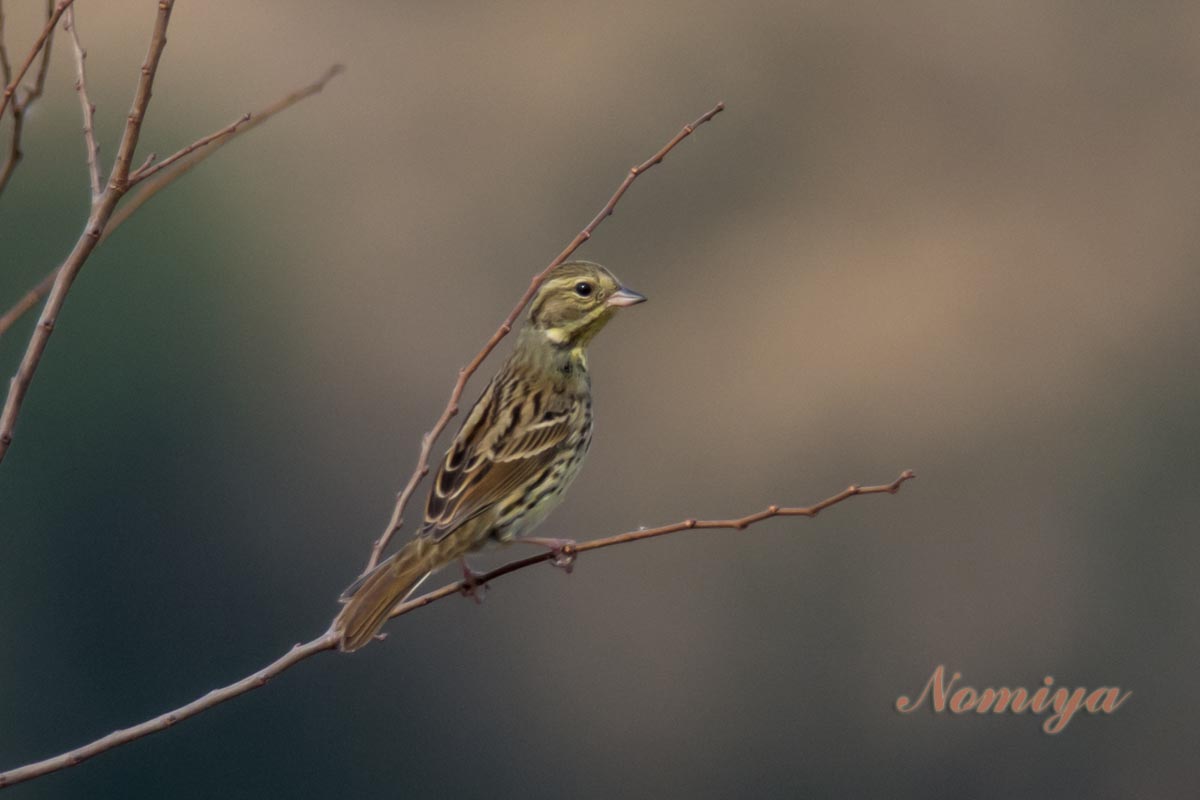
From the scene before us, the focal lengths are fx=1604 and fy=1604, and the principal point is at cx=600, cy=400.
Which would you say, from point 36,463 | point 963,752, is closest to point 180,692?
point 36,463

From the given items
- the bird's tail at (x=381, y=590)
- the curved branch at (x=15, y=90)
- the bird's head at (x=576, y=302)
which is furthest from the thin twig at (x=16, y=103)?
the bird's head at (x=576, y=302)

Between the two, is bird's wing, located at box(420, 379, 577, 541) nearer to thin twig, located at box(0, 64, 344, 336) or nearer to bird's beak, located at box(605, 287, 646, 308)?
bird's beak, located at box(605, 287, 646, 308)

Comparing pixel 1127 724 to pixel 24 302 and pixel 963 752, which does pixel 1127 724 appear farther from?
pixel 24 302

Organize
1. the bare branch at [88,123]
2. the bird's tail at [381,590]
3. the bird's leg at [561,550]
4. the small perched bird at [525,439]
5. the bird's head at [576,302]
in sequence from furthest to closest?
1. the bird's head at [576,302]
2. the small perched bird at [525,439]
3. the bird's leg at [561,550]
4. the bird's tail at [381,590]
5. the bare branch at [88,123]

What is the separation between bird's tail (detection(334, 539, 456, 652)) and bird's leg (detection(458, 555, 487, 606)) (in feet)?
0.27

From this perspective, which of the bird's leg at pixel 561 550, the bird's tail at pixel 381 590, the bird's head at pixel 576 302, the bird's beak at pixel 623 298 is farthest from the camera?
the bird's head at pixel 576 302

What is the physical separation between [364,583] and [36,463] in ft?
41.6

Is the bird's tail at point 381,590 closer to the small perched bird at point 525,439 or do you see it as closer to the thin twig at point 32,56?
the small perched bird at point 525,439

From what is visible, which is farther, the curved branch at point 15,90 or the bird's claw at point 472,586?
the bird's claw at point 472,586

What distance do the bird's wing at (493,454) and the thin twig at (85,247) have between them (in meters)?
1.35

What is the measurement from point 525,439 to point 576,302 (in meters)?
0.38

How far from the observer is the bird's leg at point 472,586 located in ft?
11.4

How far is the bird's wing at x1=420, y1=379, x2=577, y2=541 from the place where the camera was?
3.74 m

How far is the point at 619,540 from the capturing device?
9.48ft
